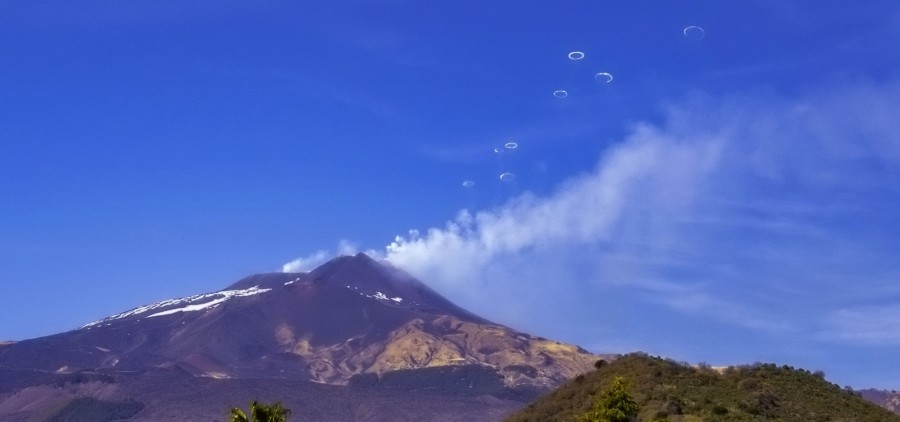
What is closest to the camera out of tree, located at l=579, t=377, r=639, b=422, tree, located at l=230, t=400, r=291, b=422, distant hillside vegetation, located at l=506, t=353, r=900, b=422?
tree, located at l=230, t=400, r=291, b=422

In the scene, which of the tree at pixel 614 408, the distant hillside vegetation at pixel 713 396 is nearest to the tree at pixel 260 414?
the tree at pixel 614 408

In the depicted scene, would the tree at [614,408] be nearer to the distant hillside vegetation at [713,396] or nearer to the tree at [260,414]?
the distant hillside vegetation at [713,396]

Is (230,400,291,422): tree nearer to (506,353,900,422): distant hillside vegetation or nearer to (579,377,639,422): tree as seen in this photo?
(579,377,639,422): tree

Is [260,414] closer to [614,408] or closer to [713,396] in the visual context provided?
[614,408]

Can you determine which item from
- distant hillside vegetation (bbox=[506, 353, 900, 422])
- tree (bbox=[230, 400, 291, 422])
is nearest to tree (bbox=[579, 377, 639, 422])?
distant hillside vegetation (bbox=[506, 353, 900, 422])

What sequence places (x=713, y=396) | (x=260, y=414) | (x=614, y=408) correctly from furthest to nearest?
1. (x=713, y=396)
2. (x=614, y=408)
3. (x=260, y=414)

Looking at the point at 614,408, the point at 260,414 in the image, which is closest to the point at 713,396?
the point at 614,408

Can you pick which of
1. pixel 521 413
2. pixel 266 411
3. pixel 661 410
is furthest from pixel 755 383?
pixel 266 411

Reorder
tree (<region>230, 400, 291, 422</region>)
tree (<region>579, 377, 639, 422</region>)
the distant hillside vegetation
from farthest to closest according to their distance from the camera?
the distant hillside vegetation, tree (<region>579, 377, 639, 422</region>), tree (<region>230, 400, 291, 422</region>)

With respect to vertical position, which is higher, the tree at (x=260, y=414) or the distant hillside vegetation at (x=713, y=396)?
the distant hillside vegetation at (x=713, y=396)
